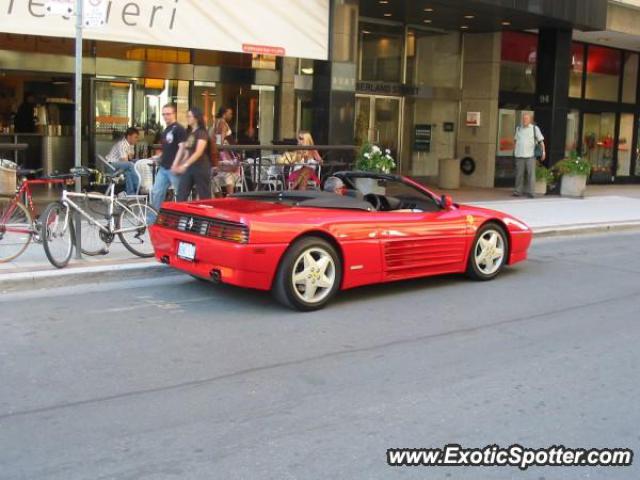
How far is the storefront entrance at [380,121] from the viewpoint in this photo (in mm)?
20850

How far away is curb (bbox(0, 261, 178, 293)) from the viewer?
7.88 meters

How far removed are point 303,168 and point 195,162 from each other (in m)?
4.19

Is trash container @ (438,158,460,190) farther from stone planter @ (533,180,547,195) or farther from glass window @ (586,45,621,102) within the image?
glass window @ (586,45,621,102)

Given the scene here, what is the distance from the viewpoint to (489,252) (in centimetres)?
895

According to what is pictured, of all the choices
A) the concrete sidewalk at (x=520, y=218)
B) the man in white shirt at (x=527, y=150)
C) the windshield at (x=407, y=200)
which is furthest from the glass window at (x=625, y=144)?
the windshield at (x=407, y=200)

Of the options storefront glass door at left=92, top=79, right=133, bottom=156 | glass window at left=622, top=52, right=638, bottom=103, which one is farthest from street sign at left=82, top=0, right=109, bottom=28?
glass window at left=622, top=52, right=638, bottom=103

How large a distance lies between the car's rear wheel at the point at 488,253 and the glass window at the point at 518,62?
48.0ft

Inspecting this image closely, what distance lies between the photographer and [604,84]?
2636cm

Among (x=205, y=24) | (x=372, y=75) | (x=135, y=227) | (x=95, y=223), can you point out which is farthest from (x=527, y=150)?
(x=95, y=223)

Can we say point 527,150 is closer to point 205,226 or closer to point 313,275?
point 313,275

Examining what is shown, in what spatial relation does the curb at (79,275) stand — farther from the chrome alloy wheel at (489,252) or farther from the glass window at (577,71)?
the glass window at (577,71)

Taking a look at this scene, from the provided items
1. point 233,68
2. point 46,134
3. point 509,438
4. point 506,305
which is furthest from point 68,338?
point 233,68

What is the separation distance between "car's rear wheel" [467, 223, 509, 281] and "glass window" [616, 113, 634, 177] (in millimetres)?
20395

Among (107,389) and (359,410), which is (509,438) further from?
(107,389)
